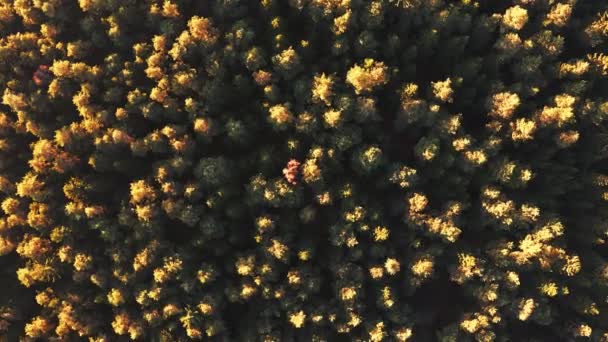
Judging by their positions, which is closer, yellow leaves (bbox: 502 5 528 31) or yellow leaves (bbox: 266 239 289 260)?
yellow leaves (bbox: 266 239 289 260)

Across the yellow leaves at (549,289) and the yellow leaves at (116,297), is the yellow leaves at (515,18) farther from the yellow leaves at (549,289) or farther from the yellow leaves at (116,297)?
the yellow leaves at (116,297)

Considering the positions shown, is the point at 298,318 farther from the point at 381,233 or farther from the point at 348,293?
the point at 381,233

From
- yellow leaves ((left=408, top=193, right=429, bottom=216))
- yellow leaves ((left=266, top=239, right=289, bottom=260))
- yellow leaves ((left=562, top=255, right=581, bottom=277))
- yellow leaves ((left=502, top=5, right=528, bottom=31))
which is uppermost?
yellow leaves ((left=502, top=5, right=528, bottom=31))

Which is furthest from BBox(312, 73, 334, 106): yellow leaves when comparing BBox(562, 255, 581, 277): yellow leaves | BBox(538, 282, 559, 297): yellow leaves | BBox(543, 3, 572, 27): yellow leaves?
BBox(562, 255, 581, 277): yellow leaves

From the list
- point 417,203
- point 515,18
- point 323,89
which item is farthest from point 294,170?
point 515,18

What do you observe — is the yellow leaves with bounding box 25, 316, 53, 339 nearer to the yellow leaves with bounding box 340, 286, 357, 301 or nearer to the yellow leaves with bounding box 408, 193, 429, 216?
the yellow leaves with bounding box 340, 286, 357, 301

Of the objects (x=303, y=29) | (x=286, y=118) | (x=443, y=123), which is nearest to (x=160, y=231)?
(x=286, y=118)

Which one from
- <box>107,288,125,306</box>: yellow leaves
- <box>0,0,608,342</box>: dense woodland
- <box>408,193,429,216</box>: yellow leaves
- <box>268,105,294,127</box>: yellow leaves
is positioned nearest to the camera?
<box>107,288,125,306</box>: yellow leaves

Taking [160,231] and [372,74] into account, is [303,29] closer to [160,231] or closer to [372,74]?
[372,74]

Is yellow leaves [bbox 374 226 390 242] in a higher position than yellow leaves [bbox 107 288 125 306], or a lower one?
higher
